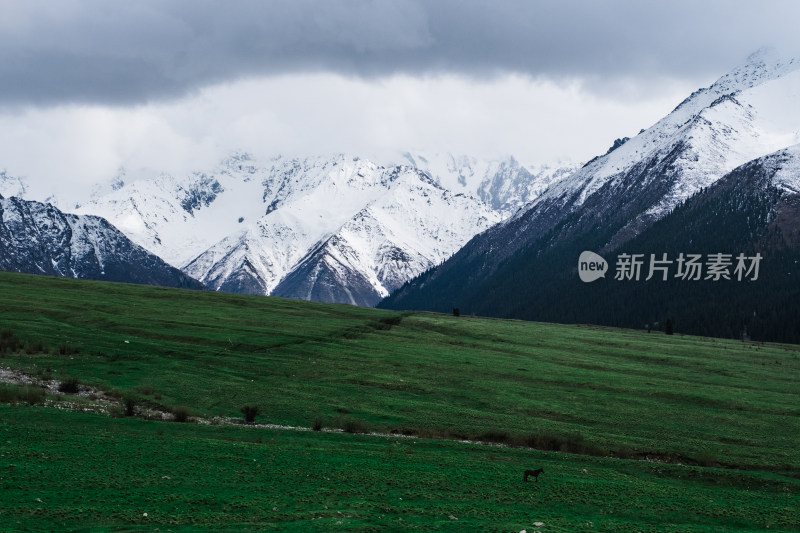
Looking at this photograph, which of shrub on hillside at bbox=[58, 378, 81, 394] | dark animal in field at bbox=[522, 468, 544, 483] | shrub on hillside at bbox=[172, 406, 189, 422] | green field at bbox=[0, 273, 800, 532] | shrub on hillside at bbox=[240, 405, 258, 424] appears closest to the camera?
green field at bbox=[0, 273, 800, 532]

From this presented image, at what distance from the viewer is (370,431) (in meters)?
49.4

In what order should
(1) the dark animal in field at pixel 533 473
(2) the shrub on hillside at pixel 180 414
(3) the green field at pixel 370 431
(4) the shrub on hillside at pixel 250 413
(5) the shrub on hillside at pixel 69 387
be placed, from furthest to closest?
1. (5) the shrub on hillside at pixel 69 387
2. (4) the shrub on hillside at pixel 250 413
3. (2) the shrub on hillside at pixel 180 414
4. (1) the dark animal in field at pixel 533 473
5. (3) the green field at pixel 370 431

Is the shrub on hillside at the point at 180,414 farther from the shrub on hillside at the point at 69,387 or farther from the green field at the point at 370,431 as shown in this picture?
the shrub on hillside at the point at 69,387

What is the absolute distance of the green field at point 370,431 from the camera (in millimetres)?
30094

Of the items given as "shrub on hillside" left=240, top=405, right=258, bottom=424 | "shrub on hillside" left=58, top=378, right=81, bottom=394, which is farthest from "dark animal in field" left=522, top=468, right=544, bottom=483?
"shrub on hillside" left=58, top=378, right=81, bottom=394

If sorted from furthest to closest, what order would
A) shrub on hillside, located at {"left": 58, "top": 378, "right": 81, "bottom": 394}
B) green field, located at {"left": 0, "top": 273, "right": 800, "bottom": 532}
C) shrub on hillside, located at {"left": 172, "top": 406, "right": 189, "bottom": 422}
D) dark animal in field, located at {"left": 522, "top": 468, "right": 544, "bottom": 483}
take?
1. shrub on hillside, located at {"left": 58, "top": 378, "right": 81, "bottom": 394}
2. shrub on hillside, located at {"left": 172, "top": 406, "right": 189, "bottom": 422}
3. dark animal in field, located at {"left": 522, "top": 468, "right": 544, "bottom": 483}
4. green field, located at {"left": 0, "top": 273, "right": 800, "bottom": 532}

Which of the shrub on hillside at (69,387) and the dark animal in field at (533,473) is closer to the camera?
the dark animal in field at (533,473)

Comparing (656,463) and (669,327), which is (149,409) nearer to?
(656,463)

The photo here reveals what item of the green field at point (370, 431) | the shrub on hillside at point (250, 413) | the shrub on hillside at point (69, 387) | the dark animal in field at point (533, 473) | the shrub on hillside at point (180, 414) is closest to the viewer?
the green field at point (370, 431)

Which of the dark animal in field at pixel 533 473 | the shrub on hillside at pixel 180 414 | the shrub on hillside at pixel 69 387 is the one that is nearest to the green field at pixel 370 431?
the dark animal in field at pixel 533 473

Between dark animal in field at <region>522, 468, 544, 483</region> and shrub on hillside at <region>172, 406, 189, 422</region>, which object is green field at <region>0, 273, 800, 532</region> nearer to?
dark animal in field at <region>522, 468, 544, 483</region>

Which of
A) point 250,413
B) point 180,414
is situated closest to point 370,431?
point 250,413

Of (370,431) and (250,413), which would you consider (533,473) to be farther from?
(250,413)

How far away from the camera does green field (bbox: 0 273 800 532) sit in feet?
98.7
